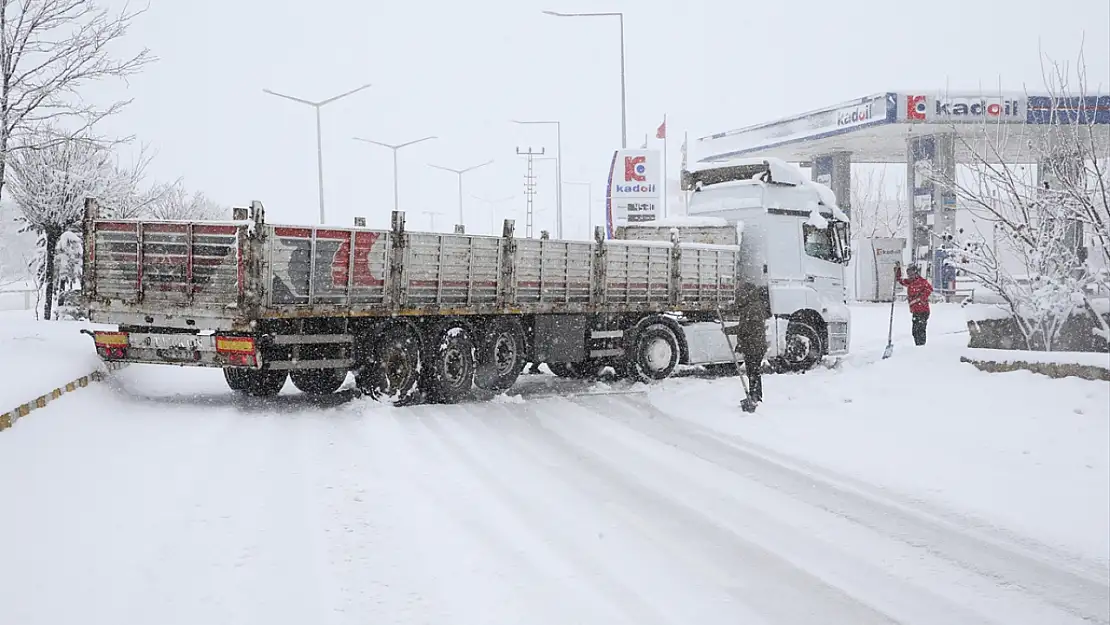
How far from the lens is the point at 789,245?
1623cm

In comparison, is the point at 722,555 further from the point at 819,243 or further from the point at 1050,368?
the point at 819,243

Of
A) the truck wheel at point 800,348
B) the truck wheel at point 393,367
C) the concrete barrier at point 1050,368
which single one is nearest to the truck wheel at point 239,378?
the truck wheel at point 393,367

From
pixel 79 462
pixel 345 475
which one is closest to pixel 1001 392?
pixel 345 475

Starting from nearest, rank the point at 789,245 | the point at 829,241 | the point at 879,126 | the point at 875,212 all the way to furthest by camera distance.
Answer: the point at 789,245 < the point at 829,241 < the point at 879,126 < the point at 875,212

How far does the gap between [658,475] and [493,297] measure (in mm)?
5043

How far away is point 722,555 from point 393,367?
6.74 m

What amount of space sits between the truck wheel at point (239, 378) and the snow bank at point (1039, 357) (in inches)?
385

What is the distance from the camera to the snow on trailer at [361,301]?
415 inches

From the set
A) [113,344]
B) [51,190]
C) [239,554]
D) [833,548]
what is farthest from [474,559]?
[51,190]

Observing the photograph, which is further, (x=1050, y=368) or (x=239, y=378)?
(x=239, y=378)

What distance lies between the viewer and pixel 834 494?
7.72 m

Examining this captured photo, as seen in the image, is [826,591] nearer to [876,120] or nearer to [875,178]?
[876,120]

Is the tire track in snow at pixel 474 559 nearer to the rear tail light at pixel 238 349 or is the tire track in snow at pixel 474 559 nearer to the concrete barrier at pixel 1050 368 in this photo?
the rear tail light at pixel 238 349

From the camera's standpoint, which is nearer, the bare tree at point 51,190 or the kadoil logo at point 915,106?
the bare tree at point 51,190
